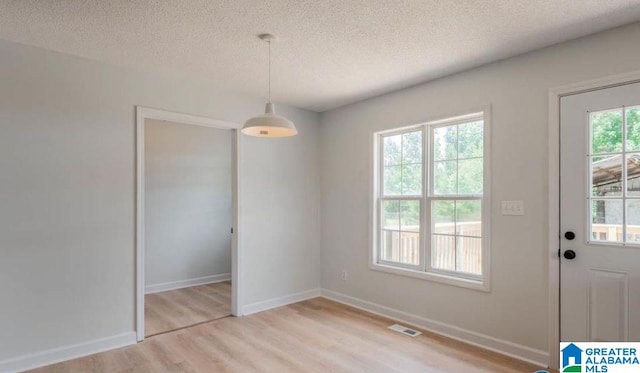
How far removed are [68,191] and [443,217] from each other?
3.46m

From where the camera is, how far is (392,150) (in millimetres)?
4176

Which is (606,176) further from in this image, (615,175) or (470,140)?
(470,140)

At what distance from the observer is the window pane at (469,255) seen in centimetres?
333

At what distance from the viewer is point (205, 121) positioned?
152 inches

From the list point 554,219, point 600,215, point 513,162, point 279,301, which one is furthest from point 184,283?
point 600,215

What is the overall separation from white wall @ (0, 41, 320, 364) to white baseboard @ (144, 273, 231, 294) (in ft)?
6.39

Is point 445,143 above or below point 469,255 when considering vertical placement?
above

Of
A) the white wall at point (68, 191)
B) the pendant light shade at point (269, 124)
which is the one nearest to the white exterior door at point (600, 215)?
the pendant light shade at point (269, 124)

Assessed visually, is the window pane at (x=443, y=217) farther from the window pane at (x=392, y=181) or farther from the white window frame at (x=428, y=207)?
the window pane at (x=392, y=181)

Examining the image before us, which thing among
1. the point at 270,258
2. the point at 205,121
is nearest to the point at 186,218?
the point at 270,258

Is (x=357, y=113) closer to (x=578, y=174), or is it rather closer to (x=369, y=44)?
(x=369, y=44)

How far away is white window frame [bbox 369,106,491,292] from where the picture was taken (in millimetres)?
3195

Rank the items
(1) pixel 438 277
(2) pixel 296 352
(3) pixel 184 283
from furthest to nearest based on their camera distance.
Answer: (3) pixel 184 283 < (1) pixel 438 277 < (2) pixel 296 352

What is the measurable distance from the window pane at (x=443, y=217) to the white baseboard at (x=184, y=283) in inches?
146
